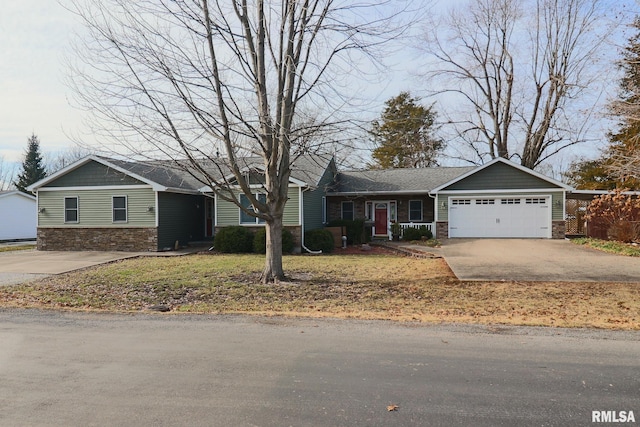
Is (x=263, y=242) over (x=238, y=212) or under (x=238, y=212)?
under

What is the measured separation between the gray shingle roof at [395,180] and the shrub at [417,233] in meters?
1.98

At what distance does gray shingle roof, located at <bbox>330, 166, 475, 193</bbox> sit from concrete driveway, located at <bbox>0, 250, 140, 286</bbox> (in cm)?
1120

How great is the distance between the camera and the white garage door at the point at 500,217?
20562mm

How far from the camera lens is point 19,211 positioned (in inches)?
1141

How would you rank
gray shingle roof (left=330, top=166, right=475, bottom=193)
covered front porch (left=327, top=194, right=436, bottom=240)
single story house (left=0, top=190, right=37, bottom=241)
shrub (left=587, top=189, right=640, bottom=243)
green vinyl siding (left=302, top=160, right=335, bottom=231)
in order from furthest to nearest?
single story house (left=0, top=190, right=37, bottom=241)
covered front porch (left=327, top=194, right=436, bottom=240)
gray shingle roof (left=330, top=166, right=475, bottom=193)
green vinyl siding (left=302, top=160, right=335, bottom=231)
shrub (left=587, top=189, right=640, bottom=243)

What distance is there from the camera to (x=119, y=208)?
19156 millimetres

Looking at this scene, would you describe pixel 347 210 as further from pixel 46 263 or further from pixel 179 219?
pixel 46 263

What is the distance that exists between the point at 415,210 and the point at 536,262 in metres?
10.4

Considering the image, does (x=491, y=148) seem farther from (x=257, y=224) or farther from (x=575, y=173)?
(x=257, y=224)

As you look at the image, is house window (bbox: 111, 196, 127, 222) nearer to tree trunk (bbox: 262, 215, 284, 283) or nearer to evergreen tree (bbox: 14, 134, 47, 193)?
tree trunk (bbox: 262, 215, 284, 283)

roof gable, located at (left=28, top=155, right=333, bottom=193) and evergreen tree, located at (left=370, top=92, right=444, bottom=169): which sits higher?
evergreen tree, located at (left=370, top=92, right=444, bottom=169)

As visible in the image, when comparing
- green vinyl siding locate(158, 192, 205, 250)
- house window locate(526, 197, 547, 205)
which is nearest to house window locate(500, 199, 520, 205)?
house window locate(526, 197, 547, 205)

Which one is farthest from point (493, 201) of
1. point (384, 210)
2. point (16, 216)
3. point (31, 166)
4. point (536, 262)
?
point (31, 166)

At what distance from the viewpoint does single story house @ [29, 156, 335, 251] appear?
736 inches
